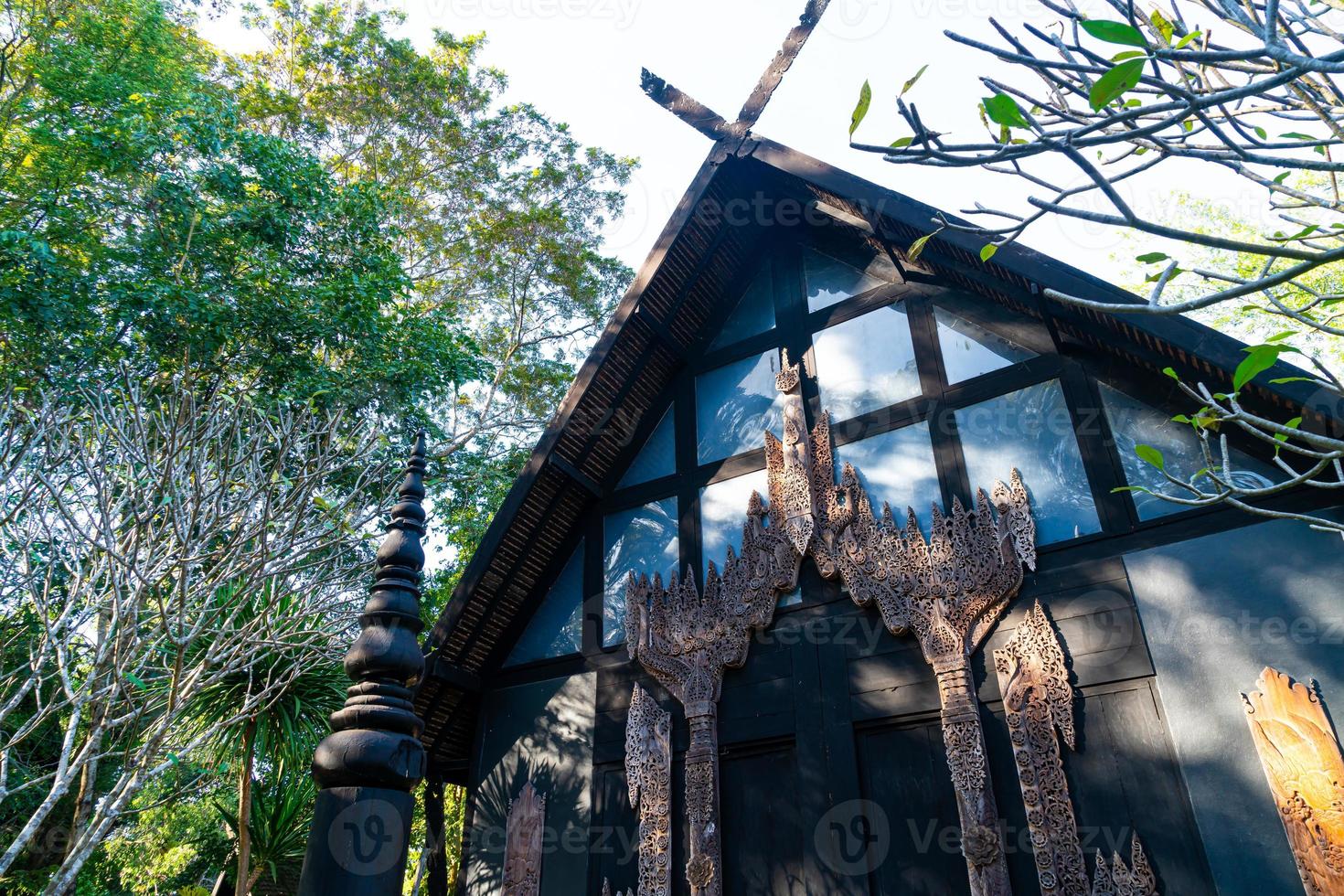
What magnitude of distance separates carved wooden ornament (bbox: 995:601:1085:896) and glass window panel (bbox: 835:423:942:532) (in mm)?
1099

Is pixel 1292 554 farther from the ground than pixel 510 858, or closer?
farther from the ground

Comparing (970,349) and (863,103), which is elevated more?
(970,349)

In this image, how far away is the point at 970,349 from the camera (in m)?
6.33

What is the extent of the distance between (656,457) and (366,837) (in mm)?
5285

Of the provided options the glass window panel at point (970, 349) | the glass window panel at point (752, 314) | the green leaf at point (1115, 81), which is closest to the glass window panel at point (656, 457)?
the glass window panel at point (752, 314)

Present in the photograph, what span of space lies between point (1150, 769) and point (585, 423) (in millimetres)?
4660

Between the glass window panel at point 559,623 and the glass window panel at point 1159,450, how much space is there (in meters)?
4.19

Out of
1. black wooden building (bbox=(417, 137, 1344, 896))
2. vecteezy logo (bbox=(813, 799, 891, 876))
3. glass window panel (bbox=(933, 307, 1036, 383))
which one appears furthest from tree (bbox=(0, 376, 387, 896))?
glass window panel (bbox=(933, 307, 1036, 383))

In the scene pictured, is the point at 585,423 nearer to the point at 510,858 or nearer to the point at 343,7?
the point at 510,858

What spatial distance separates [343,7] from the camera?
15.5 metres

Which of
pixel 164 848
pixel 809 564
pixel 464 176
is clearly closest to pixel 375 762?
pixel 809 564

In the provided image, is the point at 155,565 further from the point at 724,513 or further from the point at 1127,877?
the point at 1127,877

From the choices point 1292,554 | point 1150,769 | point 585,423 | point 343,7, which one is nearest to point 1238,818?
point 1150,769

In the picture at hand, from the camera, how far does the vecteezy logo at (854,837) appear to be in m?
5.11
